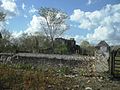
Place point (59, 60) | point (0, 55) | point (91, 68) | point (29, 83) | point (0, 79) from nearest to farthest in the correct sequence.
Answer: point (29, 83), point (0, 79), point (91, 68), point (59, 60), point (0, 55)

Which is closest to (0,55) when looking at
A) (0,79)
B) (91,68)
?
(91,68)

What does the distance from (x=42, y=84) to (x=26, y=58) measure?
1545 cm

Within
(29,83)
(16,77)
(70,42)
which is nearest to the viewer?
(29,83)

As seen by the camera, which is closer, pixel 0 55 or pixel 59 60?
pixel 59 60

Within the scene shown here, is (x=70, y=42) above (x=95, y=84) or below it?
above

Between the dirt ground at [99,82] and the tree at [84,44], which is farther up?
the tree at [84,44]

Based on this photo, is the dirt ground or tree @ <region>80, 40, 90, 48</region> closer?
the dirt ground

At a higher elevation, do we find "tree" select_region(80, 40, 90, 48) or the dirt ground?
"tree" select_region(80, 40, 90, 48)

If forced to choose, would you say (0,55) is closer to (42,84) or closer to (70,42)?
(42,84)

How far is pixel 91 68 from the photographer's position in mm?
19531

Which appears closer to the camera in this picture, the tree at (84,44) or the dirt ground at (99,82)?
the dirt ground at (99,82)

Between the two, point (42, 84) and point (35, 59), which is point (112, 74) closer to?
point (42, 84)

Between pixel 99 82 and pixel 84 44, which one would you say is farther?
pixel 84 44

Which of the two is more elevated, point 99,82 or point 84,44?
point 84,44
